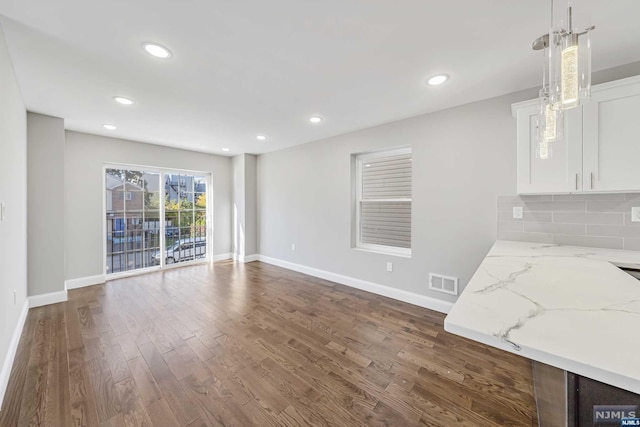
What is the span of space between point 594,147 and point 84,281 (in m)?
6.54

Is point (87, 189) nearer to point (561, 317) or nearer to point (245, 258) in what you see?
point (245, 258)

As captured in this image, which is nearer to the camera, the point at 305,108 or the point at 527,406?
the point at 527,406

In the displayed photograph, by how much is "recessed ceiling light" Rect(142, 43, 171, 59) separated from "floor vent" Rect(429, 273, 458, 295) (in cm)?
350

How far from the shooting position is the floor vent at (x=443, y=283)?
285 centimetres

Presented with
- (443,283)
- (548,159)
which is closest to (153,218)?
(443,283)

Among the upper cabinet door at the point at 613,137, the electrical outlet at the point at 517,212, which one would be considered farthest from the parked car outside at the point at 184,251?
the upper cabinet door at the point at 613,137

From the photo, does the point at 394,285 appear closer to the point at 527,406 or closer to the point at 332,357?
the point at 332,357

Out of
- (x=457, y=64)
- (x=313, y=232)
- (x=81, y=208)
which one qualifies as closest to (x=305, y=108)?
(x=457, y=64)

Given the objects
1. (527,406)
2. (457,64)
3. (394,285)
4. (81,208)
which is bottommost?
(527,406)

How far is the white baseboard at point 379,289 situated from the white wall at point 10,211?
137 inches

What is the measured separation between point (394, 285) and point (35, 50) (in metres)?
4.26

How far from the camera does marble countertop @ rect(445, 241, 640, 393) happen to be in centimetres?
61

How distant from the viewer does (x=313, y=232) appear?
4.46 metres

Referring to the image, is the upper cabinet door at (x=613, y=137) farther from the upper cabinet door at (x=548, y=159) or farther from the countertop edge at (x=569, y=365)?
the countertop edge at (x=569, y=365)
